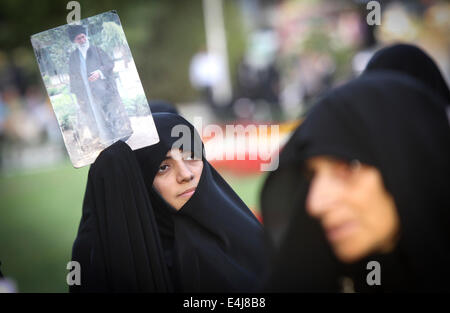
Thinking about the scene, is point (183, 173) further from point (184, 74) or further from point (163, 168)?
point (184, 74)

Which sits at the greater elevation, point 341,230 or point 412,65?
point 412,65

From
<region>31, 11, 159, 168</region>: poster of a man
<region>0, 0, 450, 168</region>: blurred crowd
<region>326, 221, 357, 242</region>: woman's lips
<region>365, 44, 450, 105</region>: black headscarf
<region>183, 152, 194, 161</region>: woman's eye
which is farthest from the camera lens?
<region>0, 0, 450, 168</region>: blurred crowd

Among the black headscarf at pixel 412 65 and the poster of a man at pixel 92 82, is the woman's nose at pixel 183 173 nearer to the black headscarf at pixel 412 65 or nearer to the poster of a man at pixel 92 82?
the poster of a man at pixel 92 82

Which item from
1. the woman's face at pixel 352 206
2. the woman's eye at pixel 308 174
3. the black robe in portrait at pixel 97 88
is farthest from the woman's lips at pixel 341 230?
the black robe in portrait at pixel 97 88

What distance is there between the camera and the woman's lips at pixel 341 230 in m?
1.38

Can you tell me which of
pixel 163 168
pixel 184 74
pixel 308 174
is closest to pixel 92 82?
pixel 163 168

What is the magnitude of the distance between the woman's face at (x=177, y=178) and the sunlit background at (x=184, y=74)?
1.86 metres

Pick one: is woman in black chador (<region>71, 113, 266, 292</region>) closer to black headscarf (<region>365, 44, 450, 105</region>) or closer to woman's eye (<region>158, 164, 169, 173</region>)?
woman's eye (<region>158, 164, 169, 173</region>)

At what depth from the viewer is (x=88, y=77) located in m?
1.67

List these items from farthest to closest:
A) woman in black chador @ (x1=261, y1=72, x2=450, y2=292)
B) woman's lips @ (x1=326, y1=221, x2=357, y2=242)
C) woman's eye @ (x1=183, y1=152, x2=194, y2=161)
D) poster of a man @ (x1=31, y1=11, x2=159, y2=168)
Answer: woman's eye @ (x1=183, y1=152, x2=194, y2=161), poster of a man @ (x1=31, y1=11, x2=159, y2=168), woman's lips @ (x1=326, y1=221, x2=357, y2=242), woman in black chador @ (x1=261, y1=72, x2=450, y2=292)

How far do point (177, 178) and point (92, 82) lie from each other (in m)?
0.46

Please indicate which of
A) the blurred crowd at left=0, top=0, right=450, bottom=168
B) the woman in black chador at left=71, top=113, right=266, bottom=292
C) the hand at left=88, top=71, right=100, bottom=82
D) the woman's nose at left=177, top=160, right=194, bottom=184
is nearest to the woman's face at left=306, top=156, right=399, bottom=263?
the woman in black chador at left=71, top=113, right=266, bottom=292

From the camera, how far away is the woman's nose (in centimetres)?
187
